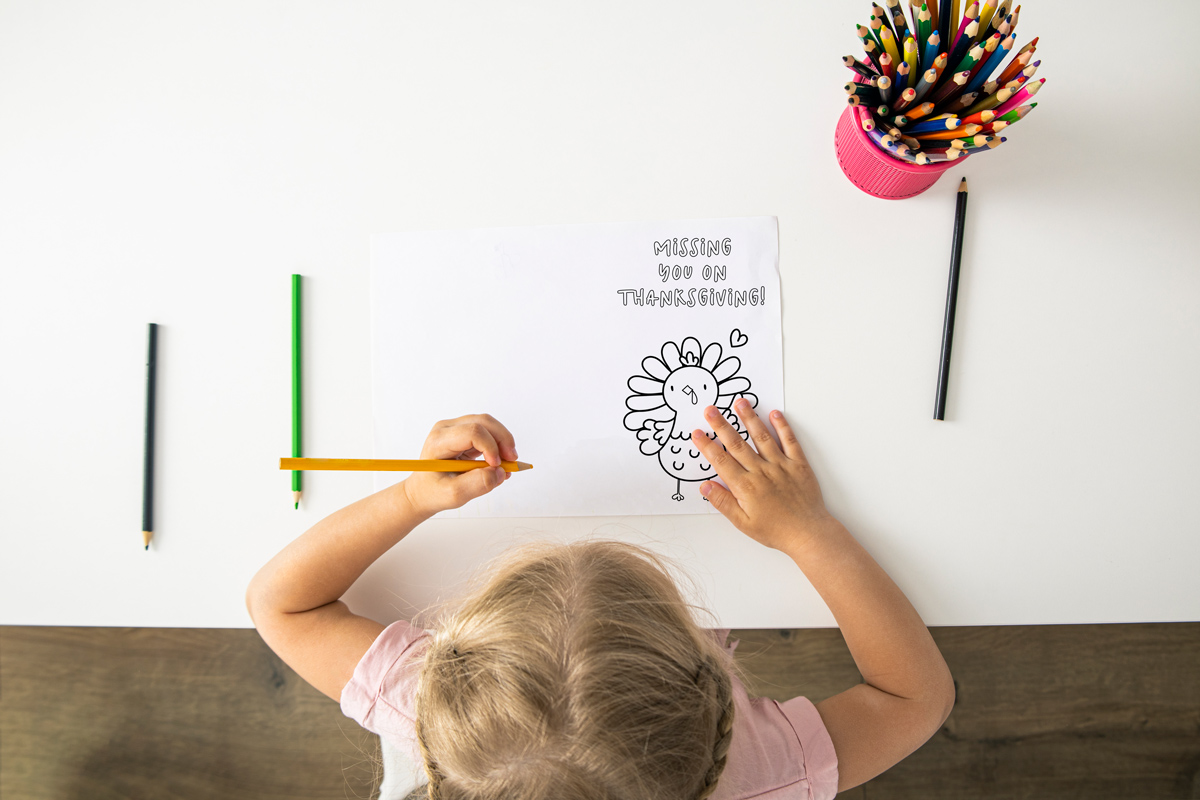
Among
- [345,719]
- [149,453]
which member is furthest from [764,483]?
[149,453]

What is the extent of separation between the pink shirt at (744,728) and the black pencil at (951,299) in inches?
13.3

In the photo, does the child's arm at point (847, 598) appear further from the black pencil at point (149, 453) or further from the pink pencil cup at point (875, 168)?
the black pencil at point (149, 453)

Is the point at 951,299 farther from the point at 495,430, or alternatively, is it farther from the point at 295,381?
the point at 295,381

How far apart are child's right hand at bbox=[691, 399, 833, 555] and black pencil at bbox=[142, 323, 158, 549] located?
602 mm

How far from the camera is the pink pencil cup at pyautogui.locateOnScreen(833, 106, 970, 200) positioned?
521 mm

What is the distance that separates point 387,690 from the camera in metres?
0.51

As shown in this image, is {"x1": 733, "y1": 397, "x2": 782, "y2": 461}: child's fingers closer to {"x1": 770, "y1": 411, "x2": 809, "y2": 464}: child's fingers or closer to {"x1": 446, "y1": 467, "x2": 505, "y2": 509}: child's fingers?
{"x1": 770, "y1": 411, "x2": 809, "y2": 464}: child's fingers

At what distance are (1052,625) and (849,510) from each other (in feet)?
0.85

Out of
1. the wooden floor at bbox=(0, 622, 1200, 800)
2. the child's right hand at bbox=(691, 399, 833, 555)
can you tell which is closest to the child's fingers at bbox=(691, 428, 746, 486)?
the child's right hand at bbox=(691, 399, 833, 555)

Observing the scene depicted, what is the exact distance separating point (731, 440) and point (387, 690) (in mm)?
404

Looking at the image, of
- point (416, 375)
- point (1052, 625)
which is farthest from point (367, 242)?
point (1052, 625)

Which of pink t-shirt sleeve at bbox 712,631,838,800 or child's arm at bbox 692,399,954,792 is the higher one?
child's arm at bbox 692,399,954,792

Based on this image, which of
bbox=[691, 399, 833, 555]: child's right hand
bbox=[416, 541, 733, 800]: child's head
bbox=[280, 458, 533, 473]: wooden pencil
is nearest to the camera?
bbox=[416, 541, 733, 800]: child's head

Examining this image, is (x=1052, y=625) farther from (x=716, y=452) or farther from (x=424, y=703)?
(x=424, y=703)
